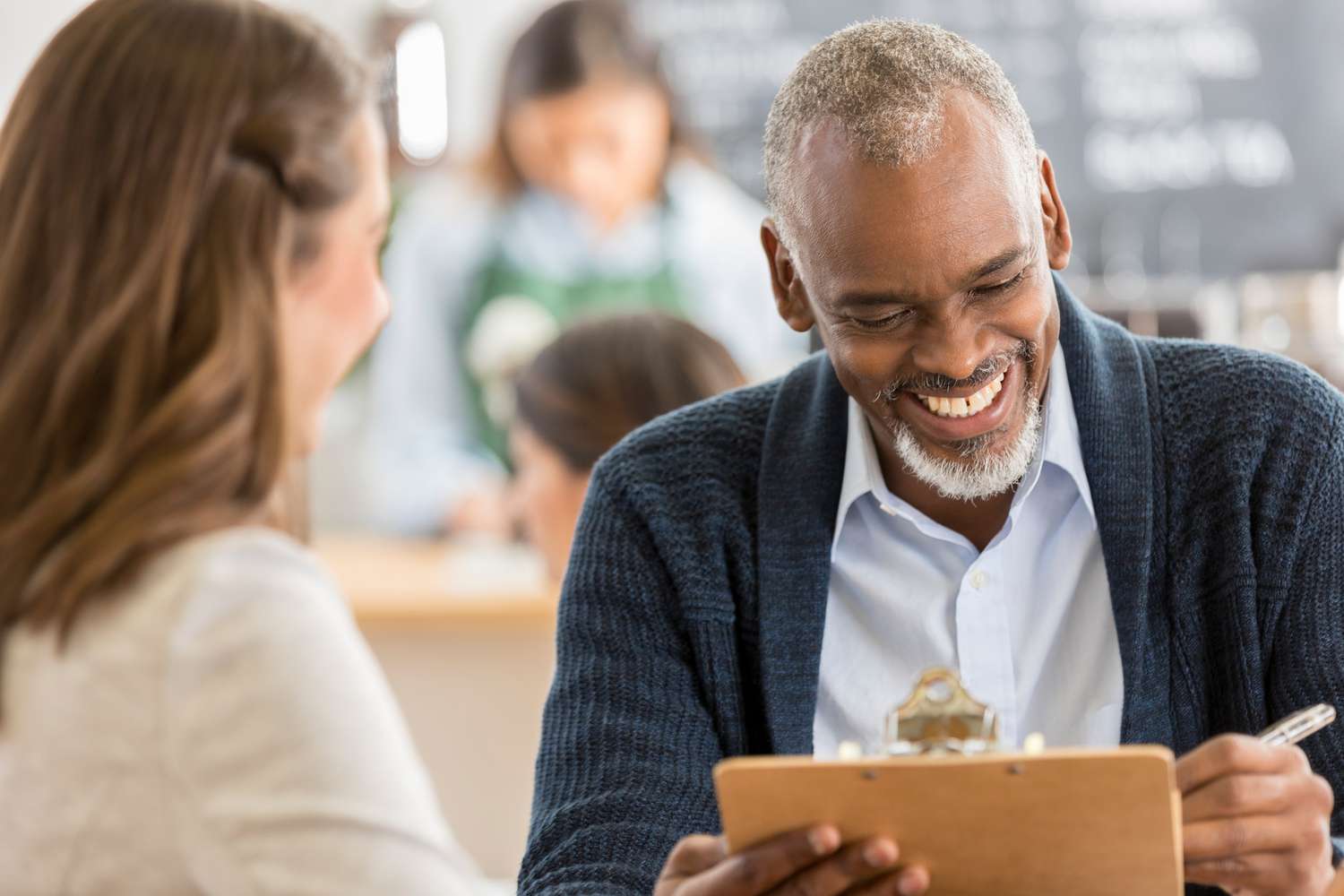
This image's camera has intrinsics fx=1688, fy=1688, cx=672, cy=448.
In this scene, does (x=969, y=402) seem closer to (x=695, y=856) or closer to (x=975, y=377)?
(x=975, y=377)

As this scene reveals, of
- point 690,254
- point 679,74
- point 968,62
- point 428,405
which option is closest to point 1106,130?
point 679,74

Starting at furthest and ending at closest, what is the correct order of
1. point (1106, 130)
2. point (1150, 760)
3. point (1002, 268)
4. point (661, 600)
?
point (1106, 130)
point (661, 600)
point (1002, 268)
point (1150, 760)

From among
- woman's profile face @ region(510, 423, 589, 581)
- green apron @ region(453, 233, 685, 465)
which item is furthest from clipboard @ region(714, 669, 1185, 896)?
green apron @ region(453, 233, 685, 465)

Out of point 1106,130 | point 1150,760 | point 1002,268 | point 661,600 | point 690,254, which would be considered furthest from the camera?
point 1106,130

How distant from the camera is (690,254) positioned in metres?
4.08

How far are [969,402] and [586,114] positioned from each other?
95.5 inches

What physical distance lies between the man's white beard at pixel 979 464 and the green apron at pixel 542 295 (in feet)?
8.28

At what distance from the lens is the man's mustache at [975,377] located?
1.50 metres

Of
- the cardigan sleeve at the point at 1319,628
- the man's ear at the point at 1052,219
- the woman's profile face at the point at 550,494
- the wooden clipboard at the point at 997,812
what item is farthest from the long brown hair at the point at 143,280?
the woman's profile face at the point at 550,494

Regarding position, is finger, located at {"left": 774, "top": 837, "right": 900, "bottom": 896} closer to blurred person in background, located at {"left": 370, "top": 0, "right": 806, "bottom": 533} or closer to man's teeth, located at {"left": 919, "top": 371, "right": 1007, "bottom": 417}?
Answer: man's teeth, located at {"left": 919, "top": 371, "right": 1007, "bottom": 417}

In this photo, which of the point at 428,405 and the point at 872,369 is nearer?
the point at 872,369

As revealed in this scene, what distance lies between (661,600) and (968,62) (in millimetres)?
568

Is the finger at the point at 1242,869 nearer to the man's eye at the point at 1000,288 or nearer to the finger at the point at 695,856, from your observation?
the finger at the point at 695,856

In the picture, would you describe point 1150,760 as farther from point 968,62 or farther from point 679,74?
point 679,74
